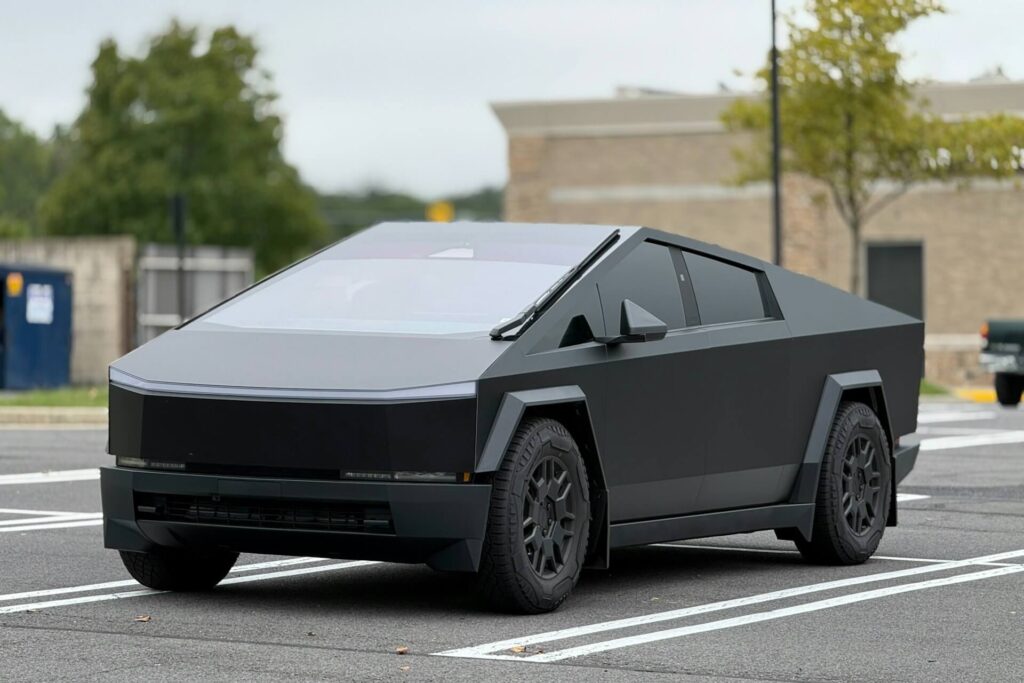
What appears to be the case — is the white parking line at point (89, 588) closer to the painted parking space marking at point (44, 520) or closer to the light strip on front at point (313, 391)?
the light strip on front at point (313, 391)

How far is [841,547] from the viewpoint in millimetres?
9312

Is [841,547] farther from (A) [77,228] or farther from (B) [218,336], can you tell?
(A) [77,228]

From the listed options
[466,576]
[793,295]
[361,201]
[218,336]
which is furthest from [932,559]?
[361,201]

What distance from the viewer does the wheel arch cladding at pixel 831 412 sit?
361 inches

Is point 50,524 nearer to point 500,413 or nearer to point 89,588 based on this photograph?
point 89,588

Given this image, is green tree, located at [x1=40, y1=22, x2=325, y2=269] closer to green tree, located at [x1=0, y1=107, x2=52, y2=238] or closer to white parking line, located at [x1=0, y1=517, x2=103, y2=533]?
green tree, located at [x1=0, y1=107, x2=52, y2=238]

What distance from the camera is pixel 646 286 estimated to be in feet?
27.9

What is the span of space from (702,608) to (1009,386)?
1937 centimetres

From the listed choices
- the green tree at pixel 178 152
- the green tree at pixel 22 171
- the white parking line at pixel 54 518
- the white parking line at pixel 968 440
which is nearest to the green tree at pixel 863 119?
the white parking line at pixel 968 440

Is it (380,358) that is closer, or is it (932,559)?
(380,358)

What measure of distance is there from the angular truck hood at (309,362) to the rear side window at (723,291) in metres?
1.62

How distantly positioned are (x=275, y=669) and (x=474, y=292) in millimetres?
2280

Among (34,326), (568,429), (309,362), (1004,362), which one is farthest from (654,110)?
(309,362)

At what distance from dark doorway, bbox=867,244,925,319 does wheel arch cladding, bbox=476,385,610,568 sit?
1295 inches
